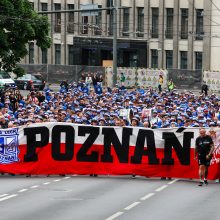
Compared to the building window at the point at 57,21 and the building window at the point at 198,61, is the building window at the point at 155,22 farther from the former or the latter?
the building window at the point at 57,21

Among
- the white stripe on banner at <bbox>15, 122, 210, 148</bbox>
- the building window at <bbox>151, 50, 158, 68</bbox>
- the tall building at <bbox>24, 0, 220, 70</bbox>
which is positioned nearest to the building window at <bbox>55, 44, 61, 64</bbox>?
the tall building at <bbox>24, 0, 220, 70</bbox>

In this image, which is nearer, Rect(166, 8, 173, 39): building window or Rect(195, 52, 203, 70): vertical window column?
Rect(195, 52, 203, 70): vertical window column

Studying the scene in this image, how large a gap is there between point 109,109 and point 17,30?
14.2 meters

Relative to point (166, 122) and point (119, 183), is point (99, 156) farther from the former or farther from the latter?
point (166, 122)

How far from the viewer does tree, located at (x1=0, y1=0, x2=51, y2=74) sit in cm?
4791

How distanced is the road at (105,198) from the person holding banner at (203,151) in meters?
0.45

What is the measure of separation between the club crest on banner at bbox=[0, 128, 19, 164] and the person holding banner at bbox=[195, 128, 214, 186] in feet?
15.8

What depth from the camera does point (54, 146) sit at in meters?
25.5

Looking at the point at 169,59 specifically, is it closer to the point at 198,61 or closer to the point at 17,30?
the point at 198,61

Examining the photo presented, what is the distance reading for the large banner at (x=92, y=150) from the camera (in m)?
25.1

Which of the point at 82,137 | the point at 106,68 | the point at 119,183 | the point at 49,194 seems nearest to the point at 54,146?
the point at 82,137

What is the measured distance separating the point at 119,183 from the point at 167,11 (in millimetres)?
52296

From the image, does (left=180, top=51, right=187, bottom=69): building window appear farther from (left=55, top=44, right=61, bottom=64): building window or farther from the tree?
the tree

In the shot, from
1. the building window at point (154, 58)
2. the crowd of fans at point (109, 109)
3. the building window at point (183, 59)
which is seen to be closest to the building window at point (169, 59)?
the building window at point (183, 59)
